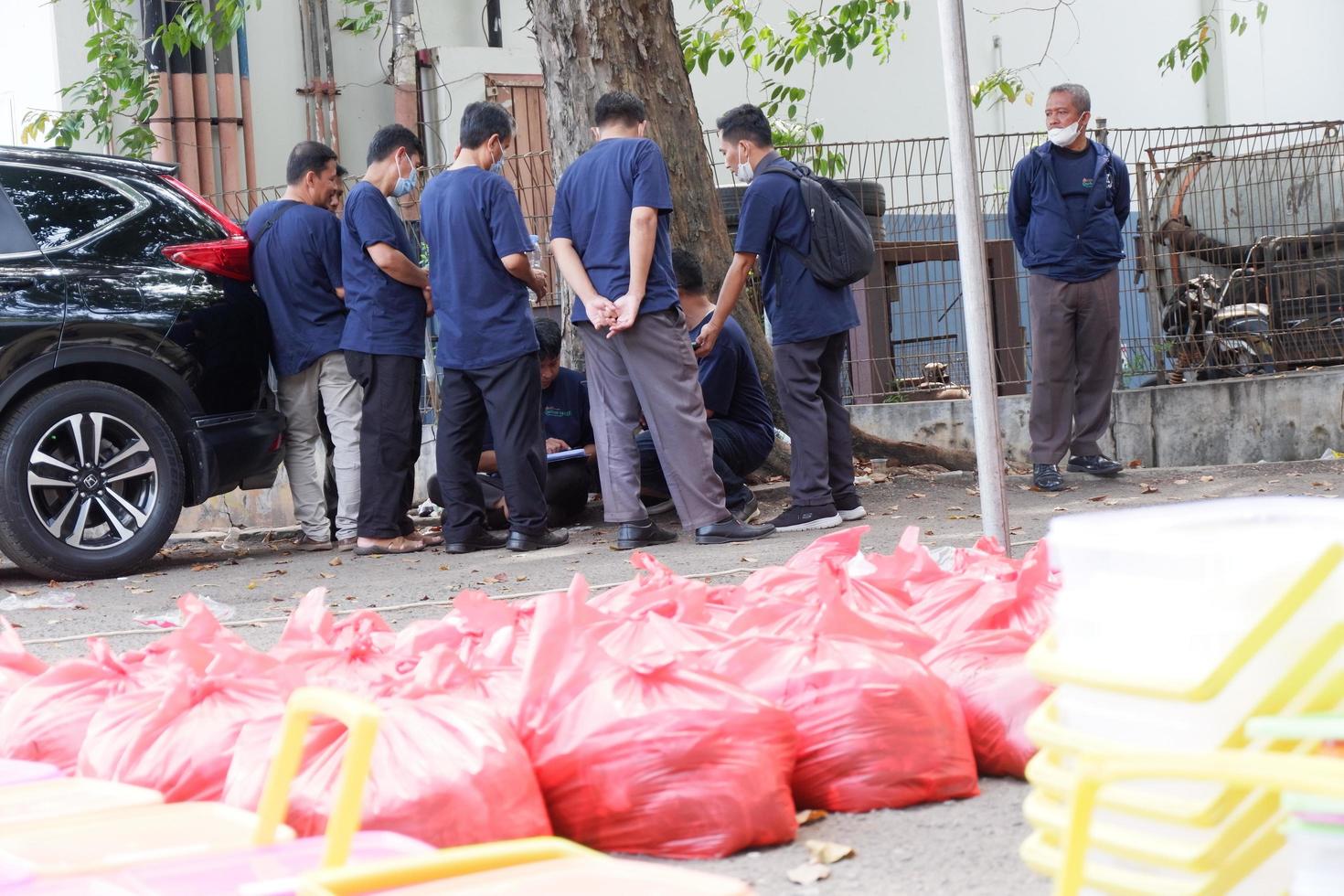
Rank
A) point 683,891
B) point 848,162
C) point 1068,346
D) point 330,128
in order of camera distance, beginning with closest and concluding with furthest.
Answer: point 683,891 → point 1068,346 → point 848,162 → point 330,128

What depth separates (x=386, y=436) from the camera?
6.61 m

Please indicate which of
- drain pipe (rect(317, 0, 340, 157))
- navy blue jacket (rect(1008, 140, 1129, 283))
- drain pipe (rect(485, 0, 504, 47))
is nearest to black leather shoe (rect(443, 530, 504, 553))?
navy blue jacket (rect(1008, 140, 1129, 283))

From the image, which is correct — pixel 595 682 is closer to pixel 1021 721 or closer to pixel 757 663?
pixel 757 663

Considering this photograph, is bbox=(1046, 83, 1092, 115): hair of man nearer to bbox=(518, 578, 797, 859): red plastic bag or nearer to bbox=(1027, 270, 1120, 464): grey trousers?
bbox=(1027, 270, 1120, 464): grey trousers

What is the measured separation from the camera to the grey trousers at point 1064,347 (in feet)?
25.6

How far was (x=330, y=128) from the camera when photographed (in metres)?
13.0

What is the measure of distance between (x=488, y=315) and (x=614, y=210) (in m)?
0.72

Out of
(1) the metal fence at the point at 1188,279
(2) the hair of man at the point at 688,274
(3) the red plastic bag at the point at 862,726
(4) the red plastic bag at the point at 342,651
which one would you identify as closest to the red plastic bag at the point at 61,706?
(4) the red plastic bag at the point at 342,651

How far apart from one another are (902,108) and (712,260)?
9.28m

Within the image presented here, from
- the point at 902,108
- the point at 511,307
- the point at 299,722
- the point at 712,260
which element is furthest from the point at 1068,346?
the point at 902,108

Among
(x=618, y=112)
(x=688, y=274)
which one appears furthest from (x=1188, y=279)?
(x=618, y=112)

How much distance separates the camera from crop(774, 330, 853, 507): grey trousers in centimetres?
665

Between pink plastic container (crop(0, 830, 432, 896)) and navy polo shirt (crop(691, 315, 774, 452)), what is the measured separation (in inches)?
212

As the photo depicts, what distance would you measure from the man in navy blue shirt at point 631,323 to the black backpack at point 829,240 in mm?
681
